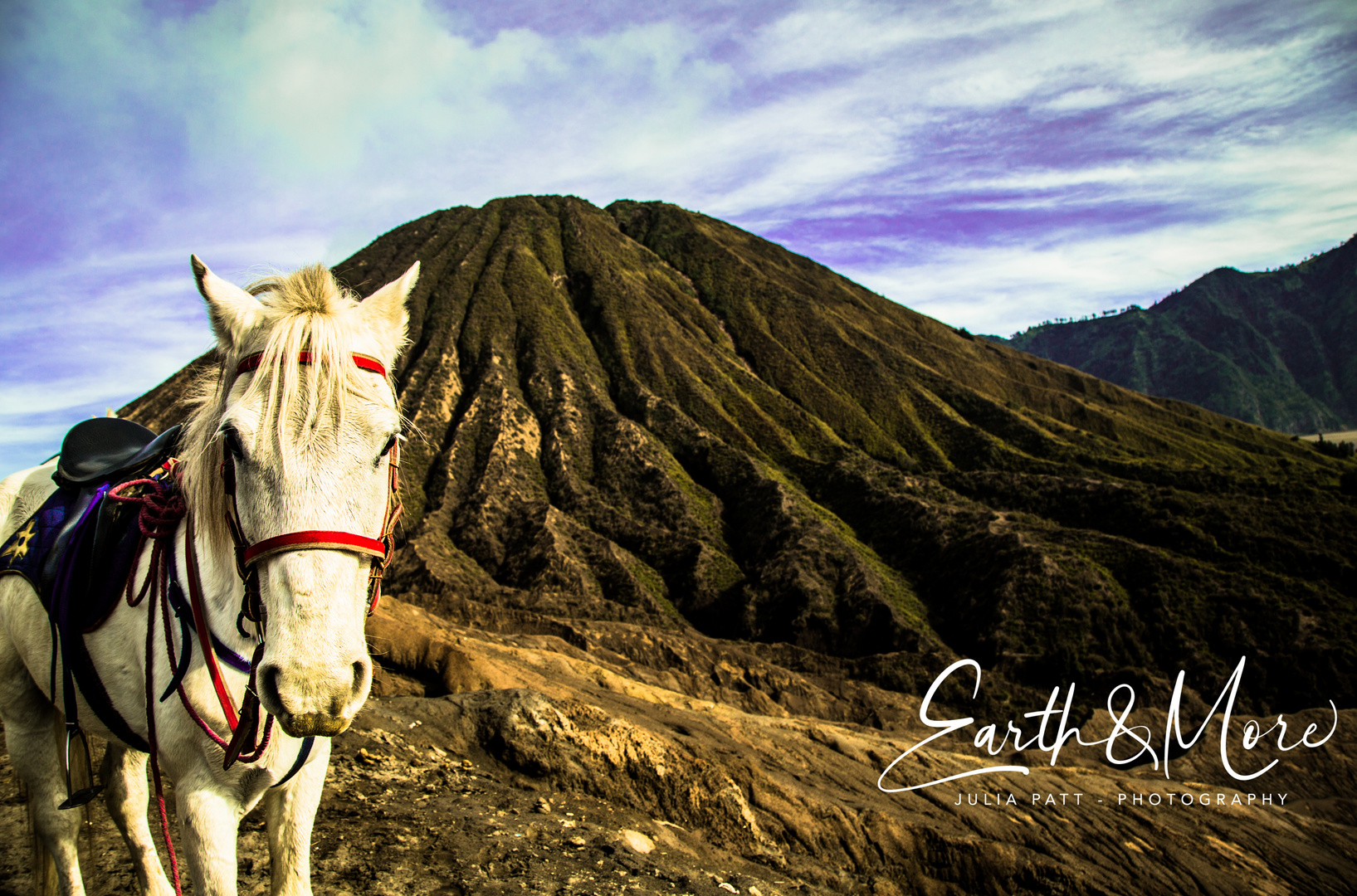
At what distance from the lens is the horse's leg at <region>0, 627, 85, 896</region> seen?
2.82 m

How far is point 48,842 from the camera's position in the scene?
9.32 feet

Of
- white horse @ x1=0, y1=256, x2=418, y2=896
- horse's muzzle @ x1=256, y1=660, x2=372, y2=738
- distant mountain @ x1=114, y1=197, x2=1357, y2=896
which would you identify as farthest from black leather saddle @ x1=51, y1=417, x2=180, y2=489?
horse's muzzle @ x1=256, y1=660, x2=372, y2=738

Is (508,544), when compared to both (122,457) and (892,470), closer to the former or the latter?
(892,470)

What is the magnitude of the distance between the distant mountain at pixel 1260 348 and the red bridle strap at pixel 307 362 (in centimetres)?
18970

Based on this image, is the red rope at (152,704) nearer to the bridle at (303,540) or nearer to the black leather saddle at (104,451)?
the bridle at (303,540)

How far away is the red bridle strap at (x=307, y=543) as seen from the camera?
150 centimetres

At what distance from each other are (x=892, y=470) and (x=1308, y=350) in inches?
7251

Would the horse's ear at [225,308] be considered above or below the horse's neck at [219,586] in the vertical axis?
above

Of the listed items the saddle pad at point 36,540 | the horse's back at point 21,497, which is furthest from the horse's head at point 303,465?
the horse's back at point 21,497

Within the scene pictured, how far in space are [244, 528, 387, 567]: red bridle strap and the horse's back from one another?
2.42 m

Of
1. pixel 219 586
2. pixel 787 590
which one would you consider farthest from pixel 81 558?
pixel 787 590

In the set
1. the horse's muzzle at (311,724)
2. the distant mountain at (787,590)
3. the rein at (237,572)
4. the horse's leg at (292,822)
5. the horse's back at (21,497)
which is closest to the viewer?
the horse's muzzle at (311,724)

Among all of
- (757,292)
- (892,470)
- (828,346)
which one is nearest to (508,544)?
(892,470)

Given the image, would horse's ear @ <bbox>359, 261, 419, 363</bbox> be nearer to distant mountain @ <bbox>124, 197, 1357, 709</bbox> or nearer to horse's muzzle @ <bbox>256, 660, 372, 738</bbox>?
horse's muzzle @ <bbox>256, 660, 372, 738</bbox>
